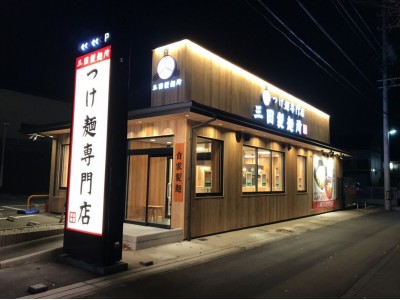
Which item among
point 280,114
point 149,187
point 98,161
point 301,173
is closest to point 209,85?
point 149,187

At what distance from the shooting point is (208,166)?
1170 cm

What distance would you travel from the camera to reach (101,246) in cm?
688

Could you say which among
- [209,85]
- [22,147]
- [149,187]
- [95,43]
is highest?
[209,85]

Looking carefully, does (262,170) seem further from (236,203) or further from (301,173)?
(301,173)

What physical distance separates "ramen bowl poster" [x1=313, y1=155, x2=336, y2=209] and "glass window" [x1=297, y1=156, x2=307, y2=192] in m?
1.19

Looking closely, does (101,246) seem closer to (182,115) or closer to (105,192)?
(105,192)

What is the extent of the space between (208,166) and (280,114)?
5753mm

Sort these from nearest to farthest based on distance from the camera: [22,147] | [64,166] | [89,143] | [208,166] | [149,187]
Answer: [89,143]
[208,166]
[149,187]
[64,166]
[22,147]

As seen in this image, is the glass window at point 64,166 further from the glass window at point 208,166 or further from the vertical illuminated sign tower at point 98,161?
the vertical illuminated sign tower at point 98,161

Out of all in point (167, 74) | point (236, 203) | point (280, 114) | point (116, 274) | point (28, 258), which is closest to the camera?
point (116, 274)

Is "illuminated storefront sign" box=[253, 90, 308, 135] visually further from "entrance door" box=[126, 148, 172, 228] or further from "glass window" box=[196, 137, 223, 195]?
"entrance door" box=[126, 148, 172, 228]

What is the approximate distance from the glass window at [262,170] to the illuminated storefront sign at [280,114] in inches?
52.1

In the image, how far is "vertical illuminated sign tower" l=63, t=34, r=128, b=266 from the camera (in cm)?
699

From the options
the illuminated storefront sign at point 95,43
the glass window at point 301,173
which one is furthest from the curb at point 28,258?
the glass window at point 301,173
